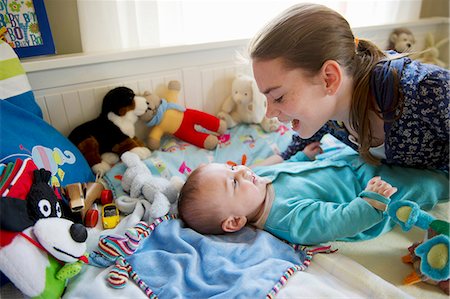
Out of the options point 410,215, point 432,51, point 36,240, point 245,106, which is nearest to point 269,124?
point 245,106

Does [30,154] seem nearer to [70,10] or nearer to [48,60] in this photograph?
[48,60]

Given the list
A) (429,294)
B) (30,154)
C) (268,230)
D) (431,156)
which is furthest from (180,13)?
(429,294)

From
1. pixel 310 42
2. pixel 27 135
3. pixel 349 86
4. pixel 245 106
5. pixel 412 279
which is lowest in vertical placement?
pixel 412 279

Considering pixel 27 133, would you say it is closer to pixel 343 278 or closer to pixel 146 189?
pixel 146 189

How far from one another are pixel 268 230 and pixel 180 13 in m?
0.97

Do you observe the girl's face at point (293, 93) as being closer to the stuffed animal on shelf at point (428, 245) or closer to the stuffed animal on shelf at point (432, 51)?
the stuffed animal on shelf at point (428, 245)

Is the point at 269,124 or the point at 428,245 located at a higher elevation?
the point at 428,245

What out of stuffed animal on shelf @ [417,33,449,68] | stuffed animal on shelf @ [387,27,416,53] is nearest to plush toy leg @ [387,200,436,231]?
stuffed animal on shelf @ [387,27,416,53]

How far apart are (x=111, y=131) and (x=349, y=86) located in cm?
86

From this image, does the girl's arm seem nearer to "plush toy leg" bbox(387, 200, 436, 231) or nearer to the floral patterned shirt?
"plush toy leg" bbox(387, 200, 436, 231)

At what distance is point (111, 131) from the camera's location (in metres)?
1.33

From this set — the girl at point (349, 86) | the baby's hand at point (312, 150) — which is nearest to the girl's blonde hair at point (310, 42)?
the girl at point (349, 86)

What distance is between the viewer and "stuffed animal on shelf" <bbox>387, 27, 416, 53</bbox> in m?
1.96

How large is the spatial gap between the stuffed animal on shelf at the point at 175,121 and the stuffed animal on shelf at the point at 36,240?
62cm
